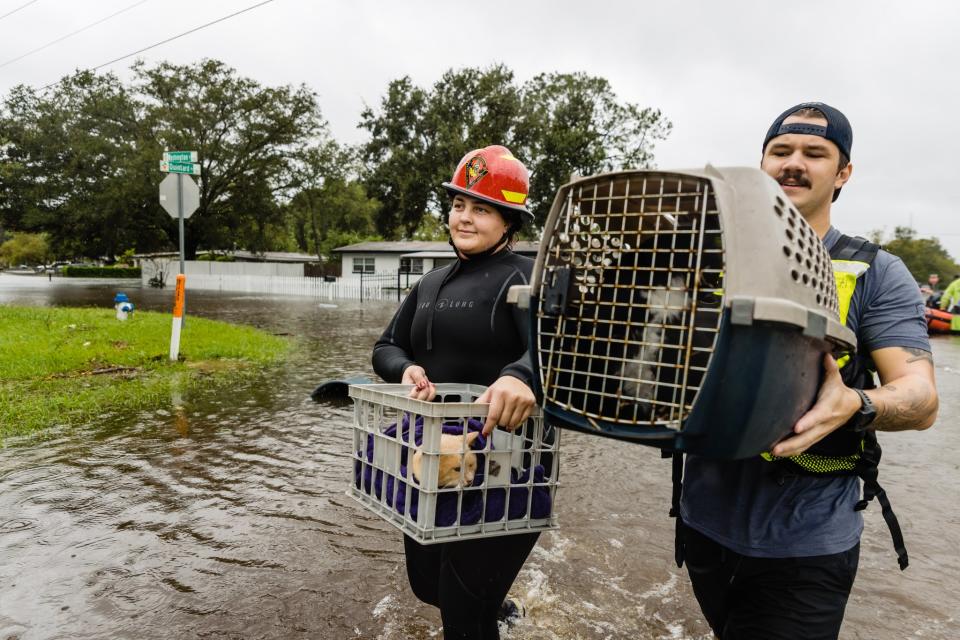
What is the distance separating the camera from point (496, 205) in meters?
2.31

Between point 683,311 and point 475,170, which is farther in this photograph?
point 475,170

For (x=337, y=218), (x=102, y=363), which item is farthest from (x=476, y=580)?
(x=337, y=218)

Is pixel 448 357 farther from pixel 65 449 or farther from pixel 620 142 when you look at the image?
pixel 620 142

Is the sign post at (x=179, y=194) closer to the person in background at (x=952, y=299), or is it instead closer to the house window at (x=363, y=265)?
the person in background at (x=952, y=299)

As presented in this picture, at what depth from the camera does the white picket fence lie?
28469 mm

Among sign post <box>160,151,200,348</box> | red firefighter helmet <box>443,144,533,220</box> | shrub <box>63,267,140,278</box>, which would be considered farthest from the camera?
shrub <box>63,267,140,278</box>

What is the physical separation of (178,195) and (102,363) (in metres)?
2.69

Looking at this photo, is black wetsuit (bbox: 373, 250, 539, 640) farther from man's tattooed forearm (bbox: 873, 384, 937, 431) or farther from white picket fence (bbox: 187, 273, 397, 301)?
white picket fence (bbox: 187, 273, 397, 301)

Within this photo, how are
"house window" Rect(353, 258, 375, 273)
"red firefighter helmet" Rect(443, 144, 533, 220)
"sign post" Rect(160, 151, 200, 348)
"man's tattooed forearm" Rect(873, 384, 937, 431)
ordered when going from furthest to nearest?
"house window" Rect(353, 258, 375, 273), "sign post" Rect(160, 151, 200, 348), "red firefighter helmet" Rect(443, 144, 533, 220), "man's tattooed forearm" Rect(873, 384, 937, 431)

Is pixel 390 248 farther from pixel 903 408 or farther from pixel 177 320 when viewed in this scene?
pixel 903 408

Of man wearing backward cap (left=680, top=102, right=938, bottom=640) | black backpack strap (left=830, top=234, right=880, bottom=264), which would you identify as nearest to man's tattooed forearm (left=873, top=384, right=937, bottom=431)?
man wearing backward cap (left=680, top=102, right=938, bottom=640)

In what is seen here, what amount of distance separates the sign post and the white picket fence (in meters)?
17.3

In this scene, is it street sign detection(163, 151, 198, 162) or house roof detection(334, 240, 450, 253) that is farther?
house roof detection(334, 240, 450, 253)

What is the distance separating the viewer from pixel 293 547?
3.59 m
